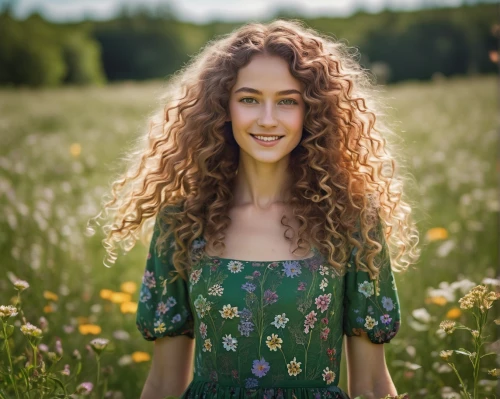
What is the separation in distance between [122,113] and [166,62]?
1331 inches

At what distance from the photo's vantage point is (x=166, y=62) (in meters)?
43.6

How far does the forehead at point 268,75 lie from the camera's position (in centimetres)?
210

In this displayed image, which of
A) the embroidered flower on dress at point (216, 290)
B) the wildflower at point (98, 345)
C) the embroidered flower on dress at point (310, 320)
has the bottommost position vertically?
the wildflower at point (98, 345)

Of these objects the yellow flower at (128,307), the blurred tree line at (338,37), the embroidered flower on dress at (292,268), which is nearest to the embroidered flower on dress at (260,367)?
the embroidered flower on dress at (292,268)

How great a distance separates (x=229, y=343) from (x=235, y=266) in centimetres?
24

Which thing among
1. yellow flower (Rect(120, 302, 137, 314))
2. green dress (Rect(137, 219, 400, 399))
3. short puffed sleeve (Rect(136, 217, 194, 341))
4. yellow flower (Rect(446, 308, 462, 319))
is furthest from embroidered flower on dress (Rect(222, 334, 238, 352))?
yellow flower (Rect(446, 308, 462, 319))

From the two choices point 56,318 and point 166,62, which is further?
point 166,62

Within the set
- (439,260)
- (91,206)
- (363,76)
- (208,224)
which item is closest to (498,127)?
(439,260)

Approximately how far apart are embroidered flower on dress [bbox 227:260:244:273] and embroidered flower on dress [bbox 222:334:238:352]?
0.20 metres

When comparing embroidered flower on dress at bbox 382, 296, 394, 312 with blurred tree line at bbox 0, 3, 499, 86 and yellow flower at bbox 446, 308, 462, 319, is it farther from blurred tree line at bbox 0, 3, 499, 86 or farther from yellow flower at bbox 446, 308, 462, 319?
blurred tree line at bbox 0, 3, 499, 86

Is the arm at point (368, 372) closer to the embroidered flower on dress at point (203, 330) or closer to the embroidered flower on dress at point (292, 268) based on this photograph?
the embroidered flower on dress at point (292, 268)

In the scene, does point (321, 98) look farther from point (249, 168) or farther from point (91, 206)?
point (91, 206)

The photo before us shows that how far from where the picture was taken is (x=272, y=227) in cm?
219

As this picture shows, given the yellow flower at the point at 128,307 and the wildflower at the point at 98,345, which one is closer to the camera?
the wildflower at the point at 98,345
